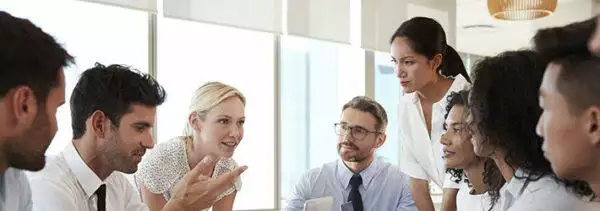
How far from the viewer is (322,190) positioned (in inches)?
133

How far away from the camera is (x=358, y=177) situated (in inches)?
133

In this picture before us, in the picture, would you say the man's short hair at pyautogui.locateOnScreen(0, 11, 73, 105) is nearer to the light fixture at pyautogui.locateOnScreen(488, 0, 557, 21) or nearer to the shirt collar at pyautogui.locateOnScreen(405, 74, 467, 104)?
the shirt collar at pyautogui.locateOnScreen(405, 74, 467, 104)

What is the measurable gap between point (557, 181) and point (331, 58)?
16.4 ft

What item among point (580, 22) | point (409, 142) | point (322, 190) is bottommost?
point (322, 190)

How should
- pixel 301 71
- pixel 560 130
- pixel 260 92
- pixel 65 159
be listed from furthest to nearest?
pixel 301 71 → pixel 260 92 → pixel 65 159 → pixel 560 130

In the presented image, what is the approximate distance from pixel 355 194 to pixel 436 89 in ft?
2.45

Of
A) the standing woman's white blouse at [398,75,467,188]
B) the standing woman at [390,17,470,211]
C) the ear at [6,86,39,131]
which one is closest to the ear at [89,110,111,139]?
the ear at [6,86,39,131]

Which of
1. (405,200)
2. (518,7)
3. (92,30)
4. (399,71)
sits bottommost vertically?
(405,200)

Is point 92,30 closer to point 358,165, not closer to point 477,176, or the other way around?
point 358,165

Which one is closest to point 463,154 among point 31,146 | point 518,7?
point 31,146

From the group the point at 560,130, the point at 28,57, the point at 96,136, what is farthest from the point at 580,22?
the point at 96,136

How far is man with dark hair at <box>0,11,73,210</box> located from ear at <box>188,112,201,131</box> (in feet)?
5.45

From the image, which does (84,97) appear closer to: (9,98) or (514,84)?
(9,98)

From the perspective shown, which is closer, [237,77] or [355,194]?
[355,194]
